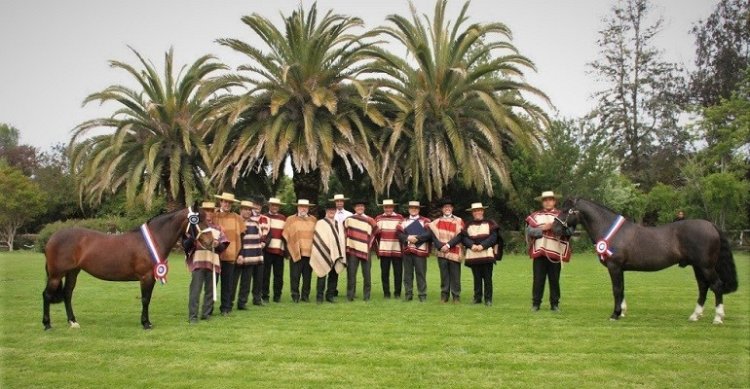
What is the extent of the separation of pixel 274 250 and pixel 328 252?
1.08 metres

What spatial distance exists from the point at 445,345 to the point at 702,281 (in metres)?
4.96

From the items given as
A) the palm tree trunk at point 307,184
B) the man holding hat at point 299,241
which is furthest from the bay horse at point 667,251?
the palm tree trunk at point 307,184

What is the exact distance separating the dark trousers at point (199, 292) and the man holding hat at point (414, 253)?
13.2 ft

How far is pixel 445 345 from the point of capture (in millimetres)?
8359

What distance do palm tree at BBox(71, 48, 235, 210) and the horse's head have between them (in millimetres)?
12457

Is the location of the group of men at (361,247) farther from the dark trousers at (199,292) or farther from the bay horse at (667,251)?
the bay horse at (667,251)

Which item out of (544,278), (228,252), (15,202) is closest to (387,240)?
(544,278)

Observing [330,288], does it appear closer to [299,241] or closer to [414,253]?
[299,241]

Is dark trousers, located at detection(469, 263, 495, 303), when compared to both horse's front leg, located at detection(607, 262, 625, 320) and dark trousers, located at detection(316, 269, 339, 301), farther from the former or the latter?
dark trousers, located at detection(316, 269, 339, 301)

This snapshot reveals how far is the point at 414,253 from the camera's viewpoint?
13.0m

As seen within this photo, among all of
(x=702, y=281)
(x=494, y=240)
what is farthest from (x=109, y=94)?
(x=702, y=281)

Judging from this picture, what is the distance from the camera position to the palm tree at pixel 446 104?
19.8 metres

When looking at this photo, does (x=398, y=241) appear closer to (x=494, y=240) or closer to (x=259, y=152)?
(x=494, y=240)

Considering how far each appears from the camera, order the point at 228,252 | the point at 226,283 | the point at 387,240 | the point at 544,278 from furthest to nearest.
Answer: the point at 387,240 → the point at 544,278 → the point at 226,283 → the point at 228,252
